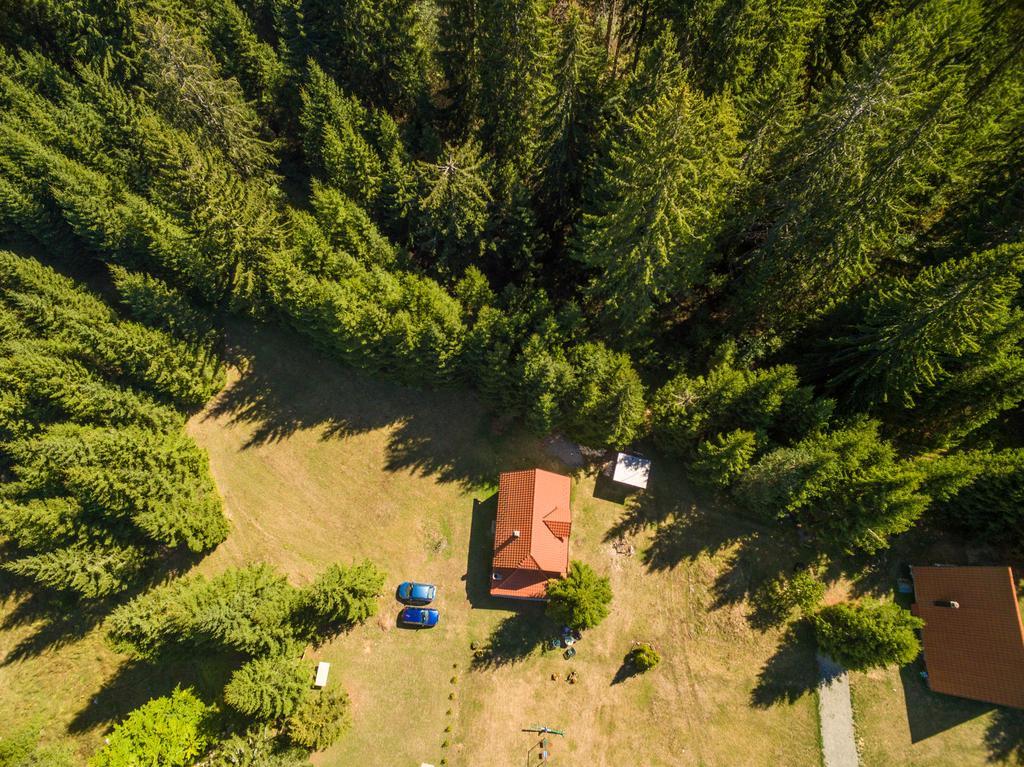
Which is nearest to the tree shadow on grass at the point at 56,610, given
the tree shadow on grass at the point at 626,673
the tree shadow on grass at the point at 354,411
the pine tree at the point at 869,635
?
the tree shadow on grass at the point at 354,411

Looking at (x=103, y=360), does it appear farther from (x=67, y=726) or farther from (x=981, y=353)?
(x=981, y=353)

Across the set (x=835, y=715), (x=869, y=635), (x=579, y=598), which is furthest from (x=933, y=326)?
(x=835, y=715)

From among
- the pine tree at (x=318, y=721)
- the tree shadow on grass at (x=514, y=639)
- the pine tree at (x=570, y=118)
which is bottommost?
the pine tree at (x=318, y=721)

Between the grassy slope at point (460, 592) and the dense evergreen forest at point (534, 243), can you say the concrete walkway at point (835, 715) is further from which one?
the dense evergreen forest at point (534, 243)

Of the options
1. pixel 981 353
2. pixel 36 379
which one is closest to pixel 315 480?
pixel 36 379

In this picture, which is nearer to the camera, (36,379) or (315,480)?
(36,379)

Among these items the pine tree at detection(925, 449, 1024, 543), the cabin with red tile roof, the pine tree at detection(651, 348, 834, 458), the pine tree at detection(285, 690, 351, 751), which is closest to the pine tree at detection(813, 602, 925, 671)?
the pine tree at detection(925, 449, 1024, 543)

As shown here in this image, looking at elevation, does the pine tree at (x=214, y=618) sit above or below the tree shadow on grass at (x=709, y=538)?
below

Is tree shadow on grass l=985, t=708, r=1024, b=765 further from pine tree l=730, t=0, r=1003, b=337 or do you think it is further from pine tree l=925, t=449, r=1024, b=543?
pine tree l=730, t=0, r=1003, b=337
